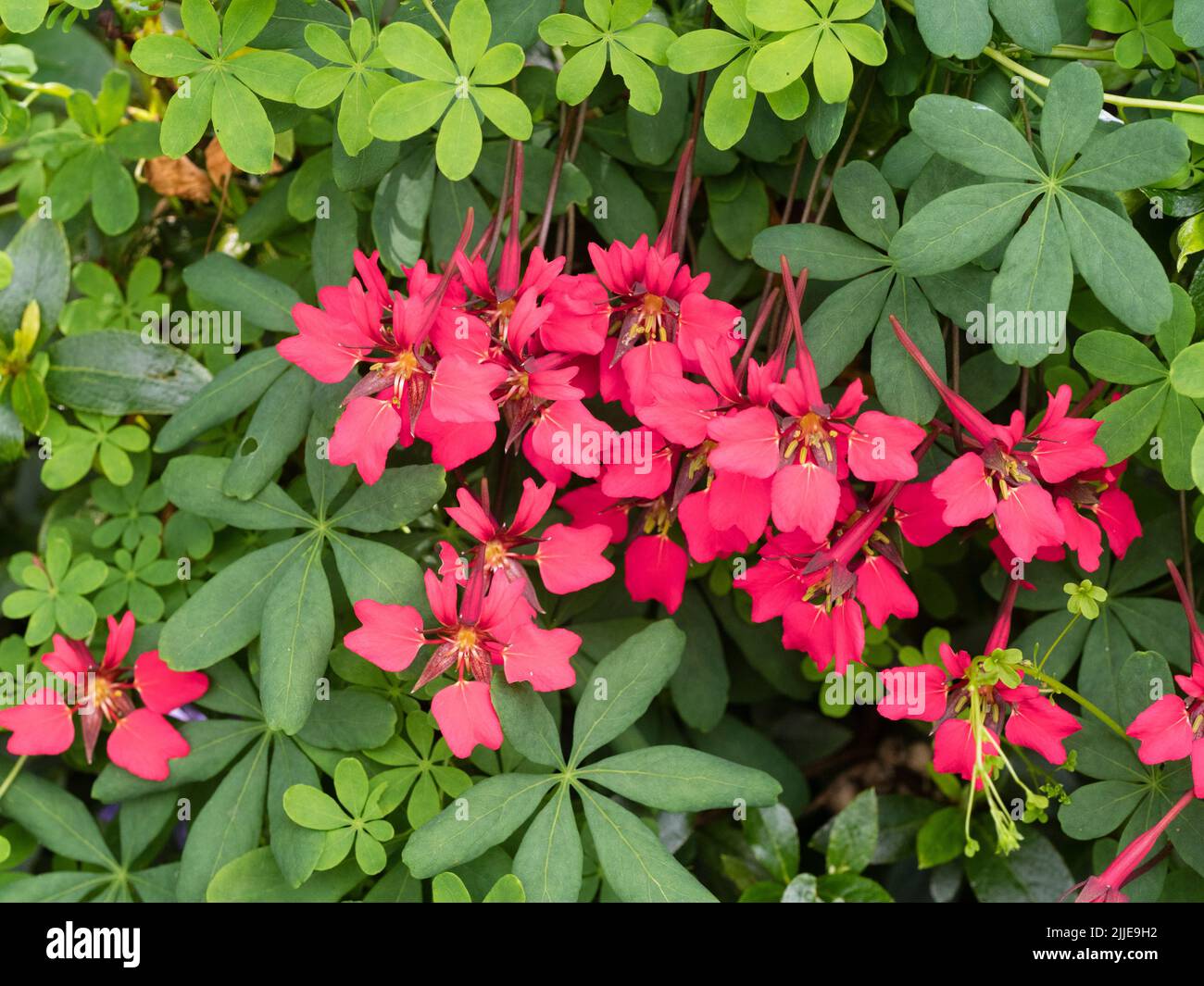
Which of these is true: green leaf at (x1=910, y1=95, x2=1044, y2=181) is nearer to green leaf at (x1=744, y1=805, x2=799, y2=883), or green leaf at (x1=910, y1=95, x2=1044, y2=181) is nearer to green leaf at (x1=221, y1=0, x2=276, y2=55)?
green leaf at (x1=221, y1=0, x2=276, y2=55)

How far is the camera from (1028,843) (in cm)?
149

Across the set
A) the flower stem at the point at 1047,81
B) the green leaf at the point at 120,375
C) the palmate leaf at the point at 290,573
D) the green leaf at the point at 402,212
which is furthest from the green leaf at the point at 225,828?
the flower stem at the point at 1047,81

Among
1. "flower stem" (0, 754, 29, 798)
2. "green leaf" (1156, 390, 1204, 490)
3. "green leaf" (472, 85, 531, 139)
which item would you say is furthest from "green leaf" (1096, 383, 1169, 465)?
"flower stem" (0, 754, 29, 798)

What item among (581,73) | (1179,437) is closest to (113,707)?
(581,73)

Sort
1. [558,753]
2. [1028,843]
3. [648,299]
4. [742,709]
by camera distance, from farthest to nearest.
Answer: [742,709] < [1028,843] < [558,753] < [648,299]

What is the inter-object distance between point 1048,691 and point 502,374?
2.48 ft

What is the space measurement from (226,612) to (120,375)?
46cm

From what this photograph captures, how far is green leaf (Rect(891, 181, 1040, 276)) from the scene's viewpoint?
1070 mm

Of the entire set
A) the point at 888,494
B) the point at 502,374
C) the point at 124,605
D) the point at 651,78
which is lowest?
the point at 124,605

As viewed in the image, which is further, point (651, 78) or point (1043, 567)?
point (1043, 567)

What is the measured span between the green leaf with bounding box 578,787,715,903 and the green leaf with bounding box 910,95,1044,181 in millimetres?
802

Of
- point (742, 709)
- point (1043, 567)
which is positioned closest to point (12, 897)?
point (742, 709)

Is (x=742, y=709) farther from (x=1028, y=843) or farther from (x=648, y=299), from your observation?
(x=648, y=299)

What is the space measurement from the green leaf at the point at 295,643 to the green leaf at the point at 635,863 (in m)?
0.35
